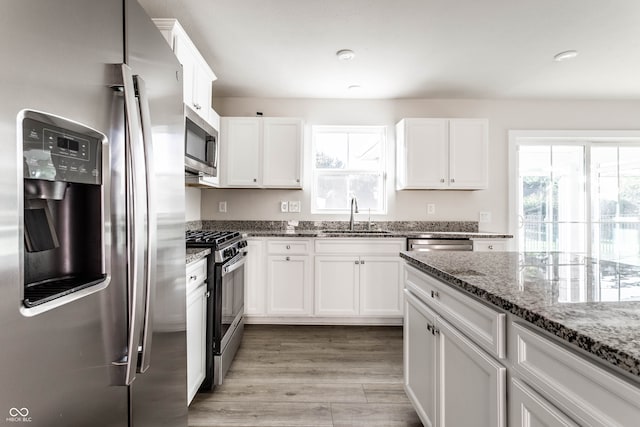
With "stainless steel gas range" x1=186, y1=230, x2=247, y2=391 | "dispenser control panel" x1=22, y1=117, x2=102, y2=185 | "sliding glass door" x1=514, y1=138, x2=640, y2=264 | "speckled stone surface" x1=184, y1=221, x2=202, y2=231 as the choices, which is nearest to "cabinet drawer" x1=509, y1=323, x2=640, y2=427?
"dispenser control panel" x1=22, y1=117, x2=102, y2=185

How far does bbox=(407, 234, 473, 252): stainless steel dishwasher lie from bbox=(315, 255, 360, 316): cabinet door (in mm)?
579

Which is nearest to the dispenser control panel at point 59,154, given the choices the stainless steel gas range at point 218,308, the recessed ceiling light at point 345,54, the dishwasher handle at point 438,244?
the stainless steel gas range at point 218,308

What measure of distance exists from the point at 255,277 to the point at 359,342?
1166 millimetres

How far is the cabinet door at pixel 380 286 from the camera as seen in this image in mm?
3178

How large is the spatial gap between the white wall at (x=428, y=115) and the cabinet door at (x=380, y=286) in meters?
0.81

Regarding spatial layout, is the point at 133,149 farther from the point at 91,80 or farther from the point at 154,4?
the point at 154,4

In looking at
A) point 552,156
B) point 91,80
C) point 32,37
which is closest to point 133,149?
point 91,80

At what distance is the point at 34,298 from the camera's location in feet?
1.97

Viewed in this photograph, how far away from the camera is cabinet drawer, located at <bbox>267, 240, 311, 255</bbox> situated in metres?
3.18

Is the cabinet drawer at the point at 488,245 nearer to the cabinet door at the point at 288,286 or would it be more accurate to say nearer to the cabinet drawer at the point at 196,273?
the cabinet door at the point at 288,286

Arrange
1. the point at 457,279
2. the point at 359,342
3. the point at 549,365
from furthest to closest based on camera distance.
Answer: the point at 359,342 → the point at 457,279 → the point at 549,365

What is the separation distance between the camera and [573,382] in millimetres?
674

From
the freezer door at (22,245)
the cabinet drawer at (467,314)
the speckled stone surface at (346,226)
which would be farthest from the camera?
the speckled stone surface at (346,226)

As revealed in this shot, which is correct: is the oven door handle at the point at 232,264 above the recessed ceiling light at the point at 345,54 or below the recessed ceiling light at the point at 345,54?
below
